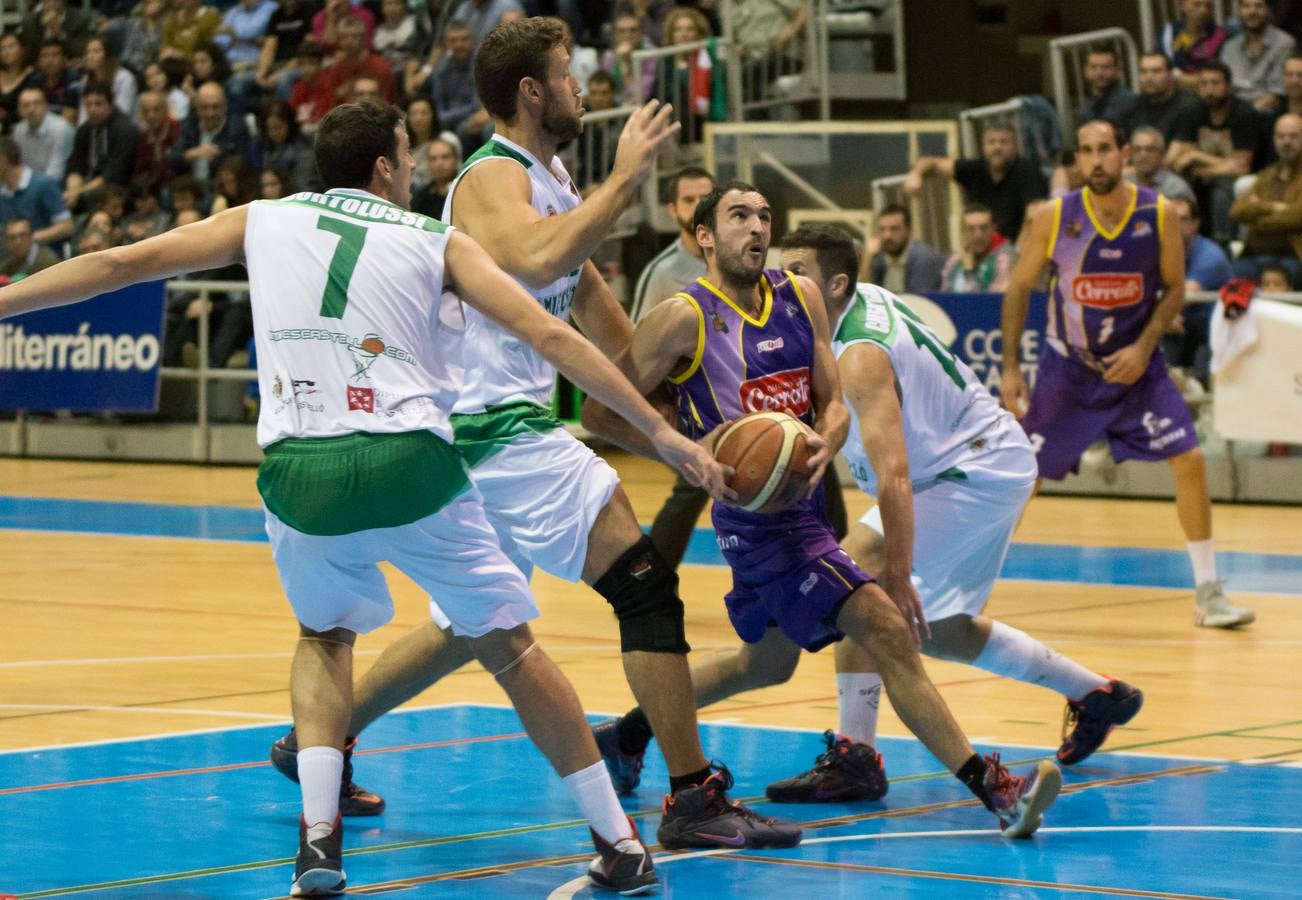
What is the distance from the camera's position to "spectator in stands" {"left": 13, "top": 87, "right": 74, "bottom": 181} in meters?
22.0

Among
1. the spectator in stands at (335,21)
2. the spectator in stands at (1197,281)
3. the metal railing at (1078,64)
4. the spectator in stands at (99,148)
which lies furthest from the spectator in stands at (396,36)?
the spectator in stands at (1197,281)

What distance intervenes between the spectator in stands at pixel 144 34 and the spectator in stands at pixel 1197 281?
1250 centimetres

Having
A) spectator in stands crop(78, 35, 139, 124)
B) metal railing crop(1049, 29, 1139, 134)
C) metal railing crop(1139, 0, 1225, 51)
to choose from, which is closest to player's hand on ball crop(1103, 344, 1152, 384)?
metal railing crop(1049, 29, 1139, 134)

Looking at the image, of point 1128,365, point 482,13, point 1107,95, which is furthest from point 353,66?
point 1128,365

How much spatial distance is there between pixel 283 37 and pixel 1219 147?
34.2 feet

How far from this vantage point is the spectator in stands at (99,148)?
21.4 meters

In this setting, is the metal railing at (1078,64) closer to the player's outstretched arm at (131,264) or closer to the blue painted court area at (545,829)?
the blue painted court area at (545,829)

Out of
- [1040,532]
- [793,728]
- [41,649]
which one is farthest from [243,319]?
[793,728]

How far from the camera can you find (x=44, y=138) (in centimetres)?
2211

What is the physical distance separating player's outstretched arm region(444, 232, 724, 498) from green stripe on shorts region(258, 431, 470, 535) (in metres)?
0.35

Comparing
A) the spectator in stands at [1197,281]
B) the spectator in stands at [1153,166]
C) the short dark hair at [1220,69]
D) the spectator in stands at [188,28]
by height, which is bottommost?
the spectator in stands at [1197,281]

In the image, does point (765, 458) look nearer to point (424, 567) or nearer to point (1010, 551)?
point (424, 567)

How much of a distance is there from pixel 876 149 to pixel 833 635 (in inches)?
557

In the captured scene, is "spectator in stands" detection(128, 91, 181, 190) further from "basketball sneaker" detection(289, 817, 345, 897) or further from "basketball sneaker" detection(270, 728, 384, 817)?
"basketball sneaker" detection(289, 817, 345, 897)
